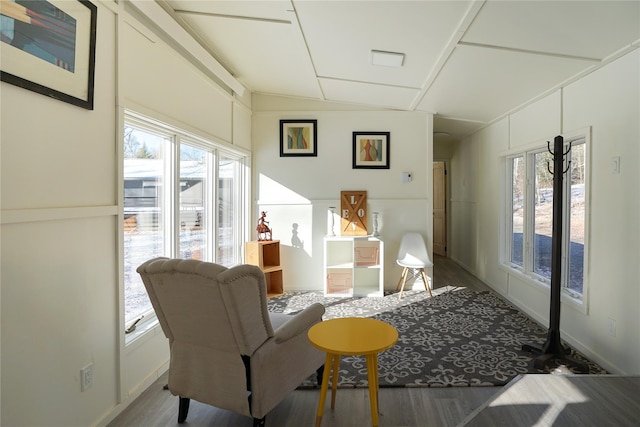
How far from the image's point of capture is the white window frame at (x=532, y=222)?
2842 mm

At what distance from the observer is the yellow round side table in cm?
176

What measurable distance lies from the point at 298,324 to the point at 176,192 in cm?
163

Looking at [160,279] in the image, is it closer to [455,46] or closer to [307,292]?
[455,46]

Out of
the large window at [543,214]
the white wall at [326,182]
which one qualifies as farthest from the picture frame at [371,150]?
the large window at [543,214]

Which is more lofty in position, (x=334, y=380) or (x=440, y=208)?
(x=440, y=208)

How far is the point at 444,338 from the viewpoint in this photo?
310cm

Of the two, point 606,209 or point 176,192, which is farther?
point 176,192

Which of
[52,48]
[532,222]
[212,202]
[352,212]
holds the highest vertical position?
[52,48]

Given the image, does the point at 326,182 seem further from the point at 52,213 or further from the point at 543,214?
the point at 52,213

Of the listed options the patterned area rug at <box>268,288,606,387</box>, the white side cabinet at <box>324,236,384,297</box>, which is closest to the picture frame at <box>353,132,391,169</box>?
the white side cabinet at <box>324,236,384,297</box>

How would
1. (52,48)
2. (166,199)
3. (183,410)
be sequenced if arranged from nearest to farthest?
(52,48) → (183,410) → (166,199)

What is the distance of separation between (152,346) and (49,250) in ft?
3.90

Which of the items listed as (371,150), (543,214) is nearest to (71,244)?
(371,150)

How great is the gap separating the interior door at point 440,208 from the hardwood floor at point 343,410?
5520 millimetres
